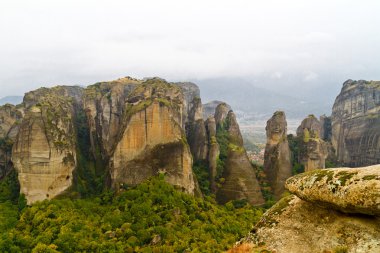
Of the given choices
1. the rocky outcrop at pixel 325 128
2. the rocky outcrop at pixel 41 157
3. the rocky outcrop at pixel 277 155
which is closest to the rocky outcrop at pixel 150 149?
the rocky outcrop at pixel 41 157

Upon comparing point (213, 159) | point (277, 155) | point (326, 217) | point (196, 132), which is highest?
point (196, 132)

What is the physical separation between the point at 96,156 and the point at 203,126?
19.9m

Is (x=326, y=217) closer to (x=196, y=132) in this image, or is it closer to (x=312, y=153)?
(x=312, y=153)

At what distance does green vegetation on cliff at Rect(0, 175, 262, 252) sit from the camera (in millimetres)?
33688

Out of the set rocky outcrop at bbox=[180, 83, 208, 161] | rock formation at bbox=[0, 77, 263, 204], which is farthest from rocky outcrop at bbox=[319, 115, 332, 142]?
rocky outcrop at bbox=[180, 83, 208, 161]

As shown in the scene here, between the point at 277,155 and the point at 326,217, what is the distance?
150 ft

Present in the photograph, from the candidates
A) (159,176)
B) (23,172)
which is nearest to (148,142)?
(159,176)

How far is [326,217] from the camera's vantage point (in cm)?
1521

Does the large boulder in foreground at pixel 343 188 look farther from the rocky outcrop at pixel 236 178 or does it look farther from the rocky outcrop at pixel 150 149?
the rocky outcrop at pixel 236 178

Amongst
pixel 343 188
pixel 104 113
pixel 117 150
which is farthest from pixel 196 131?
pixel 343 188

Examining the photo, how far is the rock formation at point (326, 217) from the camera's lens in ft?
42.7

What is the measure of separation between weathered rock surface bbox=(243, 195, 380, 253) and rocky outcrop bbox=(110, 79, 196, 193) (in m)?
28.8

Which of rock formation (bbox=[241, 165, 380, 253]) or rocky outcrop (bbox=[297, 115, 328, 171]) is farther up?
rock formation (bbox=[241, 165, 380, 253])

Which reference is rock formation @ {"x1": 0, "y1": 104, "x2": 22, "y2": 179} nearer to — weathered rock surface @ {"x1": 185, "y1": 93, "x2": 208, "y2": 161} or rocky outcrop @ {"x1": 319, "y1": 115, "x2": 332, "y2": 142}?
weathered rock surface @ {"x1": 185, "y1": 93, "x2": 208, "y2": 161}
